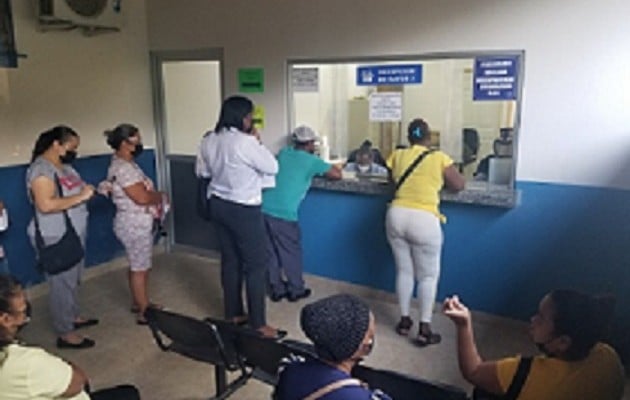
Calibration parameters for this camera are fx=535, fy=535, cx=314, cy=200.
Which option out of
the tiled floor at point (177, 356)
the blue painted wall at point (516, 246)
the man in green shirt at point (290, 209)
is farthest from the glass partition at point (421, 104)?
the tiled floor at point (177, 356)

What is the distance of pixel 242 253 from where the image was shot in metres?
2.97

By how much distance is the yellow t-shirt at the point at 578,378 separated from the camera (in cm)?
137

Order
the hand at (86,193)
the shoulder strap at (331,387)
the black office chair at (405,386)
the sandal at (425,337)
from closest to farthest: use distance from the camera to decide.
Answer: the shoulder strap at (331,387) < the black office chair at (405,386) < the hand at (86,193) < the sandal at (425,337)

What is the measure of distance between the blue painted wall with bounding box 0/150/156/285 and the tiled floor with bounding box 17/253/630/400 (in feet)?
0.49

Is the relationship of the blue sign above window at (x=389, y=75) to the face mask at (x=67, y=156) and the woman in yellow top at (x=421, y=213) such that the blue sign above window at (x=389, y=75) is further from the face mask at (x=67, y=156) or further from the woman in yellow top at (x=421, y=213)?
the face mask at (x=67, y=156)

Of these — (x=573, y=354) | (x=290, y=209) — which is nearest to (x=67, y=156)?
(x=290, y=209)

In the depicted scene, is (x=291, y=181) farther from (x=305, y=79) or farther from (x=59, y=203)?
(x=59, y=203)

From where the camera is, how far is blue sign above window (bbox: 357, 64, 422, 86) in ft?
11.2

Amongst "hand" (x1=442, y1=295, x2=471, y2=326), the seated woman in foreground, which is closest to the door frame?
"hand" (x1=442, y1=295, x2=471, y2=326)

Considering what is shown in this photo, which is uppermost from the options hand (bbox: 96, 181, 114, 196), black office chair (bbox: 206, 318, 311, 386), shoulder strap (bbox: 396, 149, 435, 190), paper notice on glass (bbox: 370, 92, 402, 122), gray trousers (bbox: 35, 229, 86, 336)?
paper notice on glass (bbox: 370, 92, 402, 122)

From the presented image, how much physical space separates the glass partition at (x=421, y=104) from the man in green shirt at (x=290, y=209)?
41 cm

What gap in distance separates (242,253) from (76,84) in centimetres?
210

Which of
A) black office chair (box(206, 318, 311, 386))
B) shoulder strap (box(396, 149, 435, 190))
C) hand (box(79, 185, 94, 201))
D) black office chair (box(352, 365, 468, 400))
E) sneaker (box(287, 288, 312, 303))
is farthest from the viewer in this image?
sneaker (box(287, 288, 312, 303))

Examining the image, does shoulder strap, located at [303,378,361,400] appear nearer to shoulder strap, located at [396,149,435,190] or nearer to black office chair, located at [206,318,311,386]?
black office chair, located at [206,318,311,386]
